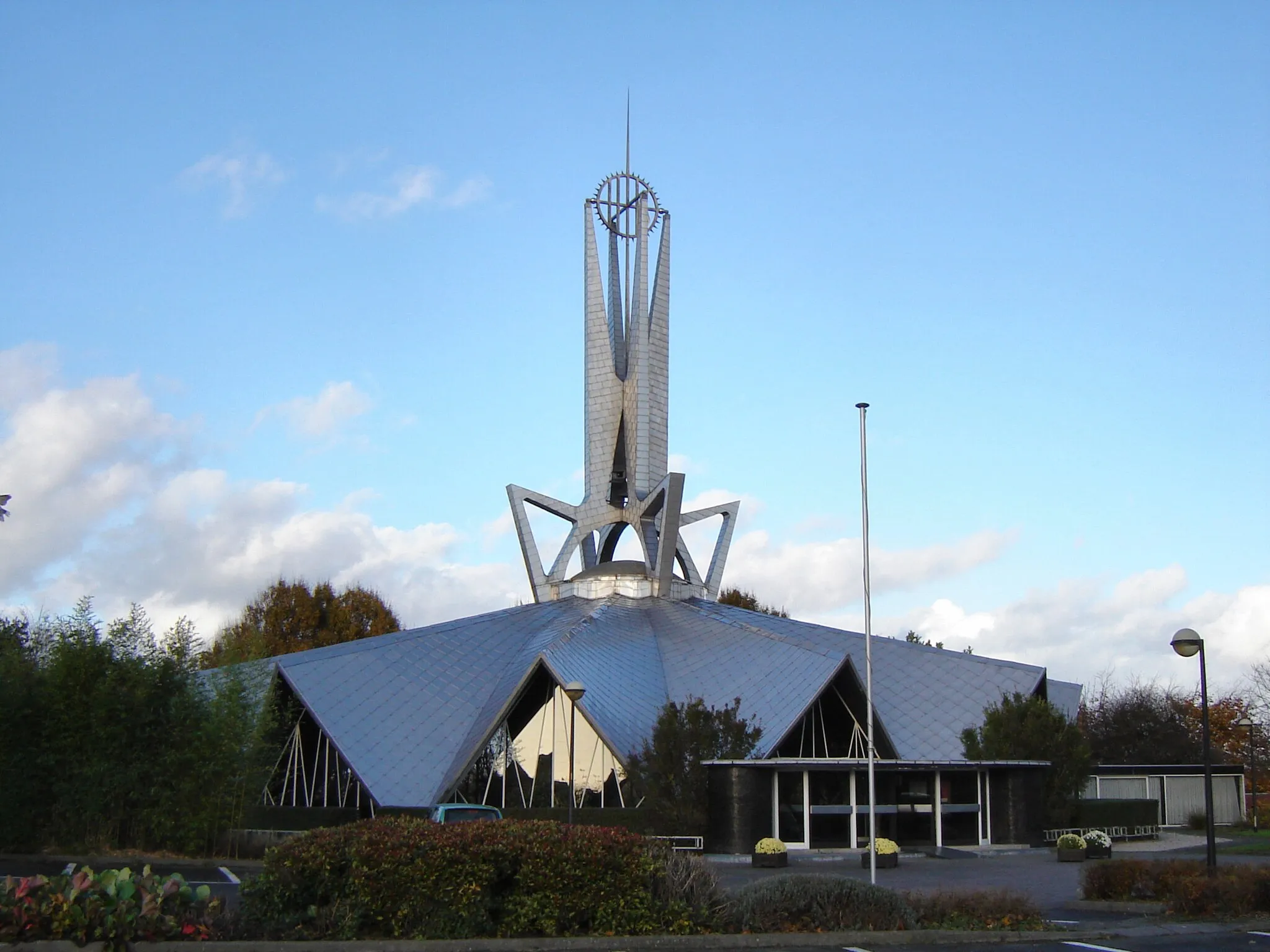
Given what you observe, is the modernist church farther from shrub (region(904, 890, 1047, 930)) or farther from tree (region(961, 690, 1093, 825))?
shrub (region(904, 890, 1047, 930))

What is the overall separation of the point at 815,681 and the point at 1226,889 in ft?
55.8

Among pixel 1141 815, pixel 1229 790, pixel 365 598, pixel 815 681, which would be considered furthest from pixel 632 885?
pixel 365 598

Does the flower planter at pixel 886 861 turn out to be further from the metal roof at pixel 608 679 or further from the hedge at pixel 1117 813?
the hedge at pixel 1117 813

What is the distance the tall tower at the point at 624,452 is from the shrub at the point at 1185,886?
80.5 ft

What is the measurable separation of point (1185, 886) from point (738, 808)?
1406 cm

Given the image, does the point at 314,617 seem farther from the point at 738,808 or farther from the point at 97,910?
the point at 97,910

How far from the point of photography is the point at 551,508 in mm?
44125

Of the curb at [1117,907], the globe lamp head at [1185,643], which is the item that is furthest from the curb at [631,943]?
the globe lamp head at [1185,643]

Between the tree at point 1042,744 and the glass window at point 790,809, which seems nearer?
the glass window at point 790,809

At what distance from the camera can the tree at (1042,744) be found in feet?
110

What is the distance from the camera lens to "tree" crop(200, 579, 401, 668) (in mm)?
69875

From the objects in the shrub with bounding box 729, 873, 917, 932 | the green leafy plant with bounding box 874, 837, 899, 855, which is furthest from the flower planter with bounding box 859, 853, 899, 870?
the shrub with bounding box 729, 873, 917, 932

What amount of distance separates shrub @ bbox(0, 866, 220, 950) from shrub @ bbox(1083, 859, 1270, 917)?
11478mm

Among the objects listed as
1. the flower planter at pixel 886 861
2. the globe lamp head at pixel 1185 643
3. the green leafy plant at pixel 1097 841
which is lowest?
the flower planter at pixel 886 861
